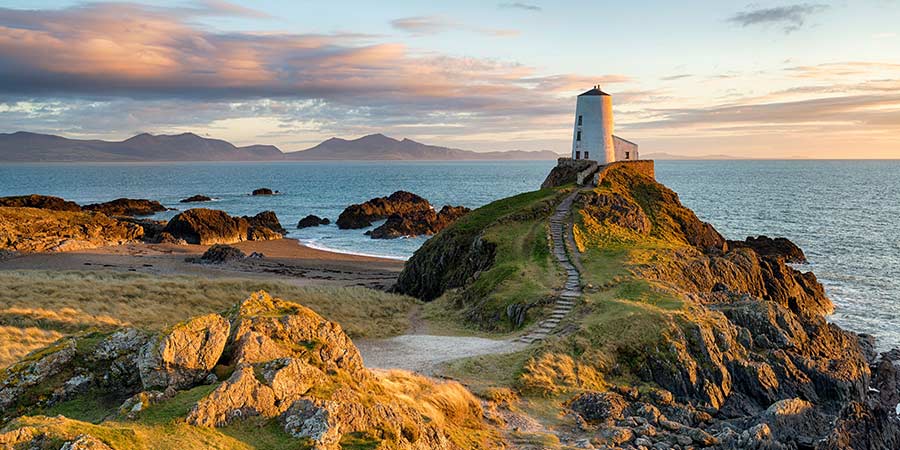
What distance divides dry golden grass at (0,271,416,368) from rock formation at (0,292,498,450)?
415 inches

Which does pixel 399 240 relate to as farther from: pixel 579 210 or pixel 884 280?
pixel 884 280

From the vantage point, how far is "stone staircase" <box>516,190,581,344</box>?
30062mm

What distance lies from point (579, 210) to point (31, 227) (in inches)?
2374

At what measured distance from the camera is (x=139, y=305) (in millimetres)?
34188

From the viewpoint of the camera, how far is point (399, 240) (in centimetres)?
8438

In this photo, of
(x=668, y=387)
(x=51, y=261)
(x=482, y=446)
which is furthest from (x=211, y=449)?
(x=51, y=261)

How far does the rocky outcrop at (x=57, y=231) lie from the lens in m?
67.8

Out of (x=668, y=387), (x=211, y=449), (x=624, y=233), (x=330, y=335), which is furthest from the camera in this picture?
(x=624, y=233)

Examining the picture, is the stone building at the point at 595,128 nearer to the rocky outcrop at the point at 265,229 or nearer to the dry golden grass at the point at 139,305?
the dry golden grass at the point at 139,305

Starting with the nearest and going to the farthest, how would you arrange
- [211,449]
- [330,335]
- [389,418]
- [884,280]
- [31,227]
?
[211,449]
[389,418]
[330,335]
[884,280]
[31,227]

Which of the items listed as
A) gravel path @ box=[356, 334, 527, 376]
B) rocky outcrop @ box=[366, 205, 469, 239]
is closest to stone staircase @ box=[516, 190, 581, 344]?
gravel path @ box=[356, 334, 527, 376]

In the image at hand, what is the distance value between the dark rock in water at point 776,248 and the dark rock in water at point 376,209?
4800 cm

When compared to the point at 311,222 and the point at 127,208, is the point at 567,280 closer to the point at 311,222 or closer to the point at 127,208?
the point at 311,222

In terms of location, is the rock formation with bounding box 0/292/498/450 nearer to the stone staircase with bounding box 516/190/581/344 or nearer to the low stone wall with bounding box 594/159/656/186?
the stone staircase with bounding box 516/190/581/344
